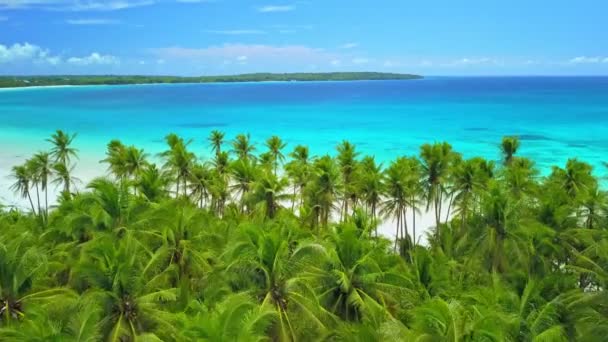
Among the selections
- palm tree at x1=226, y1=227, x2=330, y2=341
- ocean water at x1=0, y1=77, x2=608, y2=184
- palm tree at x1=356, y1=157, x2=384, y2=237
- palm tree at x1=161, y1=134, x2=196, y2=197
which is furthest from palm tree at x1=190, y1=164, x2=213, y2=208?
ocean water at x1=0, y1=77, x2=608, y2=184

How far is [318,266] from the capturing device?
2084 cm

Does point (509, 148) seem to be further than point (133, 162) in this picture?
No

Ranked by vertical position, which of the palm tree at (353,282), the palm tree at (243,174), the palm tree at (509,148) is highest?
the palm tree at (509,148)

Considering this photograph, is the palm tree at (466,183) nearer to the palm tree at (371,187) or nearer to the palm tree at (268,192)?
the palm tree at (371,187)

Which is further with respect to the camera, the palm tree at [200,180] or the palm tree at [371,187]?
the palm tree at [200,180]

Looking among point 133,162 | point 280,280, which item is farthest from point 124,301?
point 133,162

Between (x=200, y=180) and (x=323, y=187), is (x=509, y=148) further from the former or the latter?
(x=200, y=180)

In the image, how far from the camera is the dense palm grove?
1656 centimetres

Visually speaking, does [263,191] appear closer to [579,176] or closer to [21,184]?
[579,176]

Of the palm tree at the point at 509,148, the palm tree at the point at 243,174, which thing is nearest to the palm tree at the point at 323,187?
the palm tree at the point at 243,174

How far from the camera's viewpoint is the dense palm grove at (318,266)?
16.6 m

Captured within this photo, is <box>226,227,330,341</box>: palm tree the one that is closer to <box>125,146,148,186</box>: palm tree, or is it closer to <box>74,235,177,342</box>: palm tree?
<box>74,235,177,342</box>: palm tree

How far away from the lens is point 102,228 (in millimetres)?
24688

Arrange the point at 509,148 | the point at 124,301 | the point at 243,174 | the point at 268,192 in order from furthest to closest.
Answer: the point at 509,148, the point at 243,174, the point at 268,192, the point at 124,301
